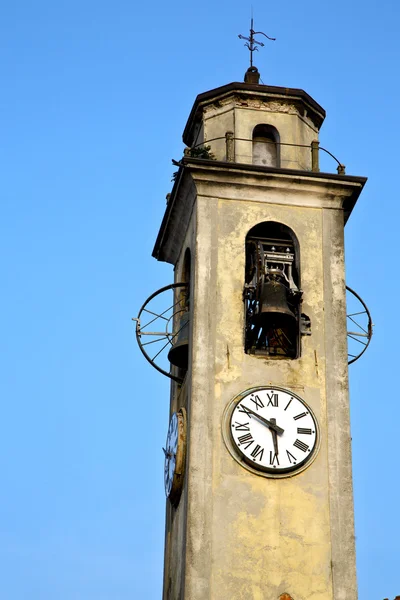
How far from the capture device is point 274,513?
20016mm

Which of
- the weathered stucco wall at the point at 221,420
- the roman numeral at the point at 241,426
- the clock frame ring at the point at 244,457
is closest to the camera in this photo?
the weathered stucco wall at the point at 221,420

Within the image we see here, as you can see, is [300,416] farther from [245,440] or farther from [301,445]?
[245,440]

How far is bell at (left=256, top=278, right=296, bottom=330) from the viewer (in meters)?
21.1

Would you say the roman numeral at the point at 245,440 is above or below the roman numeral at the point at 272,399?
below

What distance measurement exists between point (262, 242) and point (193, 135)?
134 inches

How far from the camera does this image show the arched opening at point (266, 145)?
23.7 m

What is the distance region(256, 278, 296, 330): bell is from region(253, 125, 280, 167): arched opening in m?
3.00

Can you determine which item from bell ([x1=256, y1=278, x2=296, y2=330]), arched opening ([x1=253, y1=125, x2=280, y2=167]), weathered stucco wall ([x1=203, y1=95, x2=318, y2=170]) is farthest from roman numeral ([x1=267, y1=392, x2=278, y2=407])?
arched opening ([x1=253, y1=125, x2=280, y2=167])

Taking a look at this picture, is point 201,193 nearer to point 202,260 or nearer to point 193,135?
point 202,260

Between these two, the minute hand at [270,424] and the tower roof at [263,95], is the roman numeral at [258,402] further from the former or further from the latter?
the tower roof at [263,95]

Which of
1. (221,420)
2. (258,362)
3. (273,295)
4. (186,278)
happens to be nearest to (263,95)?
(186,278)

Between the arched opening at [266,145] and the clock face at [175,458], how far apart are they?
502 centimetres

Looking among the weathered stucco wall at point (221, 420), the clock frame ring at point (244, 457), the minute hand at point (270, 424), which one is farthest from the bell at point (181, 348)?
the minute hand at point (270, 424)

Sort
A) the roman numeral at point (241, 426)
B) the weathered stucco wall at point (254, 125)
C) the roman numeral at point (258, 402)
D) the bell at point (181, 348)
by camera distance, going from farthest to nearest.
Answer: the weathered stucco wall at point (254, 125) → the bell at point (181, 348) → the roman numeral at point (258, 402) → the roman numeral at point (241, 426)
